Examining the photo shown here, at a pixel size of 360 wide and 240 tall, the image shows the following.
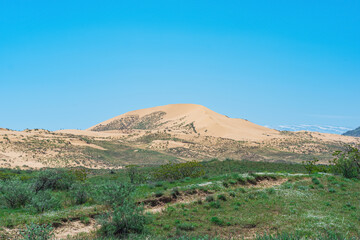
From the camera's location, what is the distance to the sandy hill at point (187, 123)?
4582 inches

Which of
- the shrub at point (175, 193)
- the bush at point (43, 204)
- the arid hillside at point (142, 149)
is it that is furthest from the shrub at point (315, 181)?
the arid hillside at point (142, 149)

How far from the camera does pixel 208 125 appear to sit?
124 metres

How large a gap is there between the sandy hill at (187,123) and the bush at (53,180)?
85.3 meters

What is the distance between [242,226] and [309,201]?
256 inches

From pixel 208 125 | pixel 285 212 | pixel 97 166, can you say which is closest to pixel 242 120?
pixel 208 125

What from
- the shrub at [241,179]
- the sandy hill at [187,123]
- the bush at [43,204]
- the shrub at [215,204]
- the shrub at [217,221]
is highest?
the sandy hill at [187,123]

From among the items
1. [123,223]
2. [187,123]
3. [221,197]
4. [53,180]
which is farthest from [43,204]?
[187,123]

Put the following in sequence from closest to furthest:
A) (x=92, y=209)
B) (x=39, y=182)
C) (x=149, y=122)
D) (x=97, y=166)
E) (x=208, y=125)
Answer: (x=92, y=209) < (x=39, y=182) < (x=97, y=166) < (x=208, y=125) < (x=149, y=122)

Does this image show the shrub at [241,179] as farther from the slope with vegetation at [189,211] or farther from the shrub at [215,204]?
the shrub at [215,204]

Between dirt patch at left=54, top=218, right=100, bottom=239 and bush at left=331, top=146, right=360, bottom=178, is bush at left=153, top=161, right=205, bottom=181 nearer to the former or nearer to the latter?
bush at left=331, top=146, right=360, bottom=178

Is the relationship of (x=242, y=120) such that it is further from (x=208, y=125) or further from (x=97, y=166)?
(x=97, y=166)

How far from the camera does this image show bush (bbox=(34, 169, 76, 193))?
23.0m

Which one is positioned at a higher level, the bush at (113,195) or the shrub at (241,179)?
the bush at (113,195)

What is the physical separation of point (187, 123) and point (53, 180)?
11079 cm
